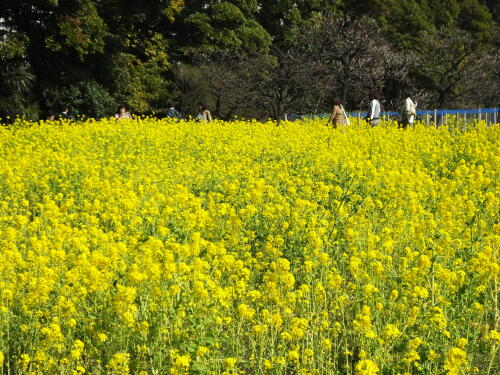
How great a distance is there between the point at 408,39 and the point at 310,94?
69.8 ft

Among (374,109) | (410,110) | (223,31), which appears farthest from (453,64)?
(374,109)

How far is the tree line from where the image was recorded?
24.0 metres

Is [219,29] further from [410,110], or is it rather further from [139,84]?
[410,110]

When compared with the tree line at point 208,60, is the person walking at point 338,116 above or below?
below

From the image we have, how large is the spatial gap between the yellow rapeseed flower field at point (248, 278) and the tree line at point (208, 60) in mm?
15604

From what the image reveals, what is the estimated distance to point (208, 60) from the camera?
99.2ft

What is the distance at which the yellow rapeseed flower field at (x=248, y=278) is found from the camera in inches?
134

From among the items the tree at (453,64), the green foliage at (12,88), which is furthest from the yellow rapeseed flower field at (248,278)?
the tree at (453,64)

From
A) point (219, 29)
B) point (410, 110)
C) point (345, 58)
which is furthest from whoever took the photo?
point (219, 29)

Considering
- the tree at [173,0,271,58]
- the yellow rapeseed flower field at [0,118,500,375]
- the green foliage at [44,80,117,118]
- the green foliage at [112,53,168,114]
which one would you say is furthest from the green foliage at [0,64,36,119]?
the yellow rapeseed flower field at [0,118,500,375]

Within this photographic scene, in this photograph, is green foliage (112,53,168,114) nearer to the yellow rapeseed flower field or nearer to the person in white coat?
the person in white coat

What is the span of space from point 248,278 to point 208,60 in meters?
26.7

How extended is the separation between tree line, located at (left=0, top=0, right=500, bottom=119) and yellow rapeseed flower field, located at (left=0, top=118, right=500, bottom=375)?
15604mm

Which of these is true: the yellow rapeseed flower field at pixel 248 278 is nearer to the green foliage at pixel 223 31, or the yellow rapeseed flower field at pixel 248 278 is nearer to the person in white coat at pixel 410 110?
the person in white coat at pixel 410 110
